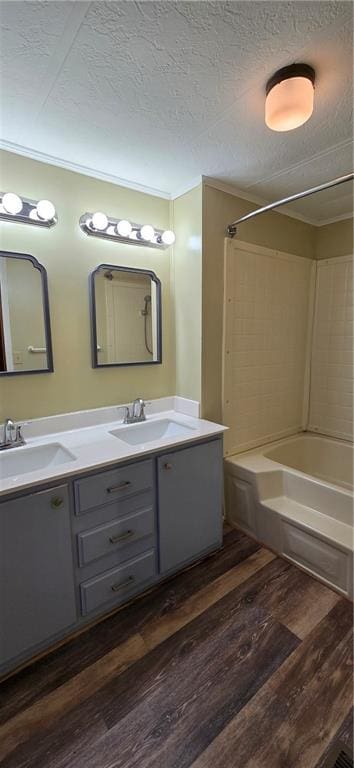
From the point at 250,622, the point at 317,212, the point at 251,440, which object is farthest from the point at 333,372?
the point at 250,622

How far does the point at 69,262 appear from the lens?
1747 mm

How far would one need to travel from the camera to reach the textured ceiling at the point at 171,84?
928 mm

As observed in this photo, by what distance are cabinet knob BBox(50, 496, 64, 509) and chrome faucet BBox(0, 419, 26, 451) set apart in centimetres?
45

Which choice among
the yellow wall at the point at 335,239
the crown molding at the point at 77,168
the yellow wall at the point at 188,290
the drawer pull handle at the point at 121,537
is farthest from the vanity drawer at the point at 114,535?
the yellow wall at the point at 335,239

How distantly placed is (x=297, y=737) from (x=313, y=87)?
7.61 ft

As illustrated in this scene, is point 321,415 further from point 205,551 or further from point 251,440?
point 205,551

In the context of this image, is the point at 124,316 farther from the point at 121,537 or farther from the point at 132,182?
the point at 121,537

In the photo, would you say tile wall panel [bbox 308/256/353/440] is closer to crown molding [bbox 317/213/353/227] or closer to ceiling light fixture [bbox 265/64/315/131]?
crown molding [bbox 317/213/353/227]

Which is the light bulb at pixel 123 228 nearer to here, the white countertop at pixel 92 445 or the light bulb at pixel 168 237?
the light bulb at pixel 168 237

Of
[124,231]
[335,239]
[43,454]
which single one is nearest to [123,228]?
[124,231]

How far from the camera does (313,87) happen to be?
1166 millimetres

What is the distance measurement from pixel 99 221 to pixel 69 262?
0.93ft

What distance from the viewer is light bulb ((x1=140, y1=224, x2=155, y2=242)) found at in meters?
1.91

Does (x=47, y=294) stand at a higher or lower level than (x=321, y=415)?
higher
